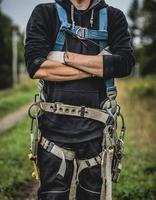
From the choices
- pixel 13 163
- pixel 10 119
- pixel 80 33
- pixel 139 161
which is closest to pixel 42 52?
pixel 80 33

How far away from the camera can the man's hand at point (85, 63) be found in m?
4.22

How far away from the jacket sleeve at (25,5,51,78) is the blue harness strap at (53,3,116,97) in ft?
0.33

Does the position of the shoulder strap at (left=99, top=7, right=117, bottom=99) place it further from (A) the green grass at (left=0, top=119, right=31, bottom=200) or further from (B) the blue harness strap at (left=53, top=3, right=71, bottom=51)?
(A) the green grass at (left=0, top=119, right=31, bottom=200)

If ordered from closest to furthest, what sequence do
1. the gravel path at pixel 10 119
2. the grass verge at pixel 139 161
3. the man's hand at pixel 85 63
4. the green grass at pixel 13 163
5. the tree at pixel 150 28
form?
1. the man's hand at pixel 85 63
2. the grass verge at pixel 139 161
3. the green grass at pixel 13 163
4. the gravel path at pixel 10 119
5. the tree at pixel 150 28

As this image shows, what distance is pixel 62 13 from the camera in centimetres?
427

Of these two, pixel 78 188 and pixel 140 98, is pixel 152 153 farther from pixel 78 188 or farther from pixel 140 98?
pixel 140 98

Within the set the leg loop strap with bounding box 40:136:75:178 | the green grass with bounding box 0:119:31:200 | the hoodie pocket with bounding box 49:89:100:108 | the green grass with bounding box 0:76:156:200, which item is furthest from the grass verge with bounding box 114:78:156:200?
the hoodie pocket with bounding box 49:89:100:108

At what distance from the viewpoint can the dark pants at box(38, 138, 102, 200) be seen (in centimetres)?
430

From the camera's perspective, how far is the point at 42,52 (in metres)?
4.23

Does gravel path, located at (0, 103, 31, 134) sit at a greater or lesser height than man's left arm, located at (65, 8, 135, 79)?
lesser

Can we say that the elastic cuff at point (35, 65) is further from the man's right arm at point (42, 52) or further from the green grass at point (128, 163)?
the green grass at point (128, 163)

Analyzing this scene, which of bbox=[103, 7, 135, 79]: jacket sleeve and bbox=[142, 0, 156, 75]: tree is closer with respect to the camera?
bbox=[103, 7, 135, 79]: jacket sleeve

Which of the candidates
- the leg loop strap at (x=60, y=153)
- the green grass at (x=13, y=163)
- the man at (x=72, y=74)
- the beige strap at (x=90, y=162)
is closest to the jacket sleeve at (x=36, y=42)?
the man at (x=72, y=74)

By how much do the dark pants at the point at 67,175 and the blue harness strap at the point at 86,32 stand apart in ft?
1.47
